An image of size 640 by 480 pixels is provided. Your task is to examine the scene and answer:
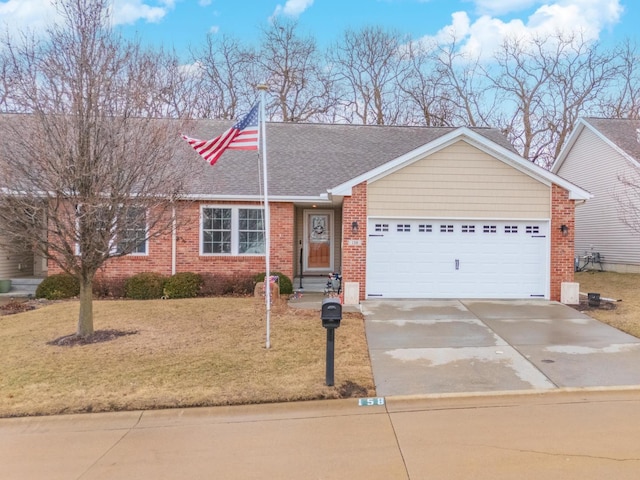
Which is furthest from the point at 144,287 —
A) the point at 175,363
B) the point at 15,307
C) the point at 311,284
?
the point at 175,363

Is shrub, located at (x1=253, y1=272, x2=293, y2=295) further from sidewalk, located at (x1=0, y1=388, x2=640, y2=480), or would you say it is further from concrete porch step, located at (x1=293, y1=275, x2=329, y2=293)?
sidewalk, located at (x1=0, y1=388, x2=640, y2=480)

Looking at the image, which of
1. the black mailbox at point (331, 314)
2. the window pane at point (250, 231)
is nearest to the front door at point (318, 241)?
the window pane at point (250, 231)

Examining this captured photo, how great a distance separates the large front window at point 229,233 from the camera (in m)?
13.0

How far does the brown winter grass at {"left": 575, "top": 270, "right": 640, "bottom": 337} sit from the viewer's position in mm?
8328

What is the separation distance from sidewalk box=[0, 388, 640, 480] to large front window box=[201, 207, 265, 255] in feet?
28.4

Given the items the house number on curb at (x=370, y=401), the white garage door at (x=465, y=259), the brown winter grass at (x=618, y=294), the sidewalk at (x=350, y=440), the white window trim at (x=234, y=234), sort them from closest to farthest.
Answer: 1. the sidewalk at (x=350, y=440)
2. the house number on curb at (x=370, y=401)
3. the brown winter grass at (x=618, y=294)
4. the white garage door at (x=465, y=259)
5. the white window trim at (x=234, y=234)

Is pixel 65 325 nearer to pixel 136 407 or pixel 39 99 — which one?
pixel 39 99

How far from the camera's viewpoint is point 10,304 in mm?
10789

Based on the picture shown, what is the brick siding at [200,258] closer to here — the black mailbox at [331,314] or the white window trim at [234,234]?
the white window trim at [234,234]

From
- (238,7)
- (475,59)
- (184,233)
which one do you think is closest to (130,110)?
(184,233)

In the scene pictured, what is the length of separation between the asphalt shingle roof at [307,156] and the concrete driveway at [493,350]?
546 centimetres

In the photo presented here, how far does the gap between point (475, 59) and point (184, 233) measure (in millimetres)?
25495

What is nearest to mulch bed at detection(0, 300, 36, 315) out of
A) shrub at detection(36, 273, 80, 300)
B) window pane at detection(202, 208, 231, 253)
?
shrub at detection(36, 273, 80, 300)

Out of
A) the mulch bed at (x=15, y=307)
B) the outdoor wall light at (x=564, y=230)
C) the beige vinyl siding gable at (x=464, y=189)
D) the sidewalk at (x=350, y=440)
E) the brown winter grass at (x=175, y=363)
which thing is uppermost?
the beige vinyl siding gable at (x=464, y=189)
